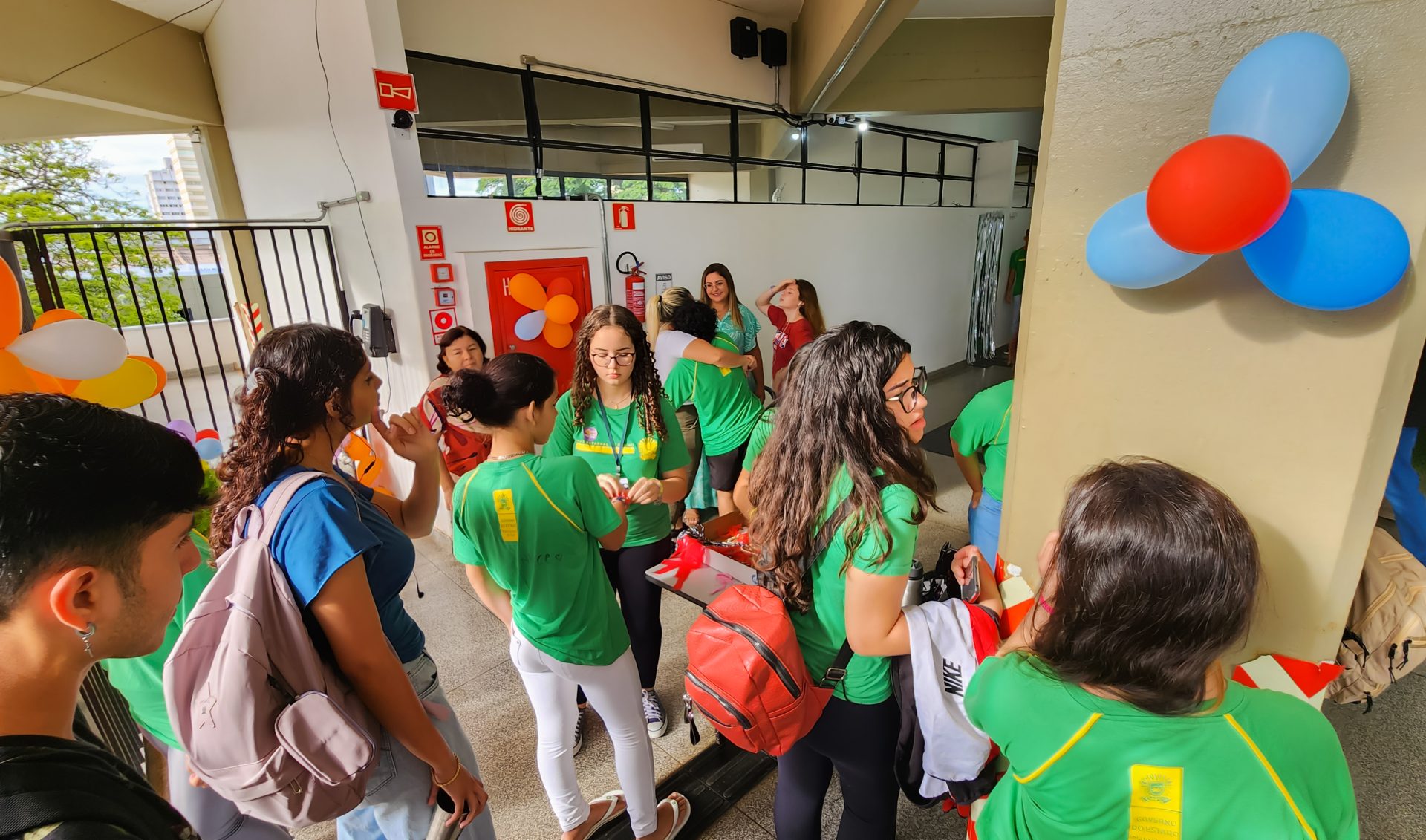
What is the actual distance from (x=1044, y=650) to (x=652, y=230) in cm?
403

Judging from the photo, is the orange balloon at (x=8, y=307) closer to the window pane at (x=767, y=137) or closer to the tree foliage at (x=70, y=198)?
the window pane at (x=767, y=137)

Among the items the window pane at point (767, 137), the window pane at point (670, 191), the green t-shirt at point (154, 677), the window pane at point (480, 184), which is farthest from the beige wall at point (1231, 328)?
the window pane at point (767, 137)

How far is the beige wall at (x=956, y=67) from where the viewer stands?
5.41 m

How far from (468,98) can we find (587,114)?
0.83 m

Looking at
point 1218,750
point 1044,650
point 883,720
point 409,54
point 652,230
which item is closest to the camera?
point 1218,750

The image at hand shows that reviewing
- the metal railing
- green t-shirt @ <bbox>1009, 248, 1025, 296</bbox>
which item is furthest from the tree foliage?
green t-shirt @ <bbox>1009, 248, 1025, 296</bbox>

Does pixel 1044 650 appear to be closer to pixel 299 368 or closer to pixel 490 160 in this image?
pixel 299 368

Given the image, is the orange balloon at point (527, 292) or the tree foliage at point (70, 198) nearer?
the orange balloon at point (527, 292)

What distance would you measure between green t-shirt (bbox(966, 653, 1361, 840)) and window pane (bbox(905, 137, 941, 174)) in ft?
22.6

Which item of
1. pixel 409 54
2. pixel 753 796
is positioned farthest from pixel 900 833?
pixel 409 54

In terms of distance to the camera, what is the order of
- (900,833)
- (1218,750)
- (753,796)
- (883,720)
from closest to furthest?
(1218,750) → (883,720) → (900,833) → (753,796)

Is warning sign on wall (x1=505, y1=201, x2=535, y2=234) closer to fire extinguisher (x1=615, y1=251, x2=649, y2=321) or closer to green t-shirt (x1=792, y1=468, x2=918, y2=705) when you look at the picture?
fire extinguisher (x1=615, y1=251, x2=649, y2=321)

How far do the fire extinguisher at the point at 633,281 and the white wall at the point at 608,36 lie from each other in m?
1.30

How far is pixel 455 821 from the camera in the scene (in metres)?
1.26
